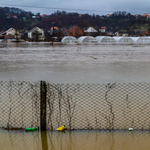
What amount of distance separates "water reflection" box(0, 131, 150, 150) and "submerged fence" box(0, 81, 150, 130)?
22 centimetres

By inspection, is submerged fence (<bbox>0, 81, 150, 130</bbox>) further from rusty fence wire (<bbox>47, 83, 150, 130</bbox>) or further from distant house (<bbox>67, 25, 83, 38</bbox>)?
distant house (<bbox>67, 25, 83, 38</bbox>)

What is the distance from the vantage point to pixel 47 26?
160250 millimetres

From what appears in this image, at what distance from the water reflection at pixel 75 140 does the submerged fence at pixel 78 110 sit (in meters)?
0.22

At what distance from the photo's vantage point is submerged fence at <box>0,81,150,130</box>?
15.9 feet

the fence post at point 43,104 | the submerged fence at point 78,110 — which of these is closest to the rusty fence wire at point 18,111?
the submerged fence at point 78,110

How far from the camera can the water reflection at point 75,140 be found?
414 centimetres

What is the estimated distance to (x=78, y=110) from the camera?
5.77 meters

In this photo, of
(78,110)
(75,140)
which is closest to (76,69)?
(78,110)

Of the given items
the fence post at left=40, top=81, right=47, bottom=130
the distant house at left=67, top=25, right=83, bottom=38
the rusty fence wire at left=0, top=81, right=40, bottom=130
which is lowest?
the rusty fence wire at left=0, top=81, right=40, bottom=130

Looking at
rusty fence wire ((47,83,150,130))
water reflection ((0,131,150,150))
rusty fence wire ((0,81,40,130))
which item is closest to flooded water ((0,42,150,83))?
rusty fence wire ((47,83,150,130))

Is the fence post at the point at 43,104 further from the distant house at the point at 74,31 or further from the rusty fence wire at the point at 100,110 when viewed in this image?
the distant house at the point at 74,31

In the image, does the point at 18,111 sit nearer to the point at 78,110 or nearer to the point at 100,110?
the point at 78,110

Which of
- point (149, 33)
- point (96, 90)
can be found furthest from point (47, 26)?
point (96, 90)

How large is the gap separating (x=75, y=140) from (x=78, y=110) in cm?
147
